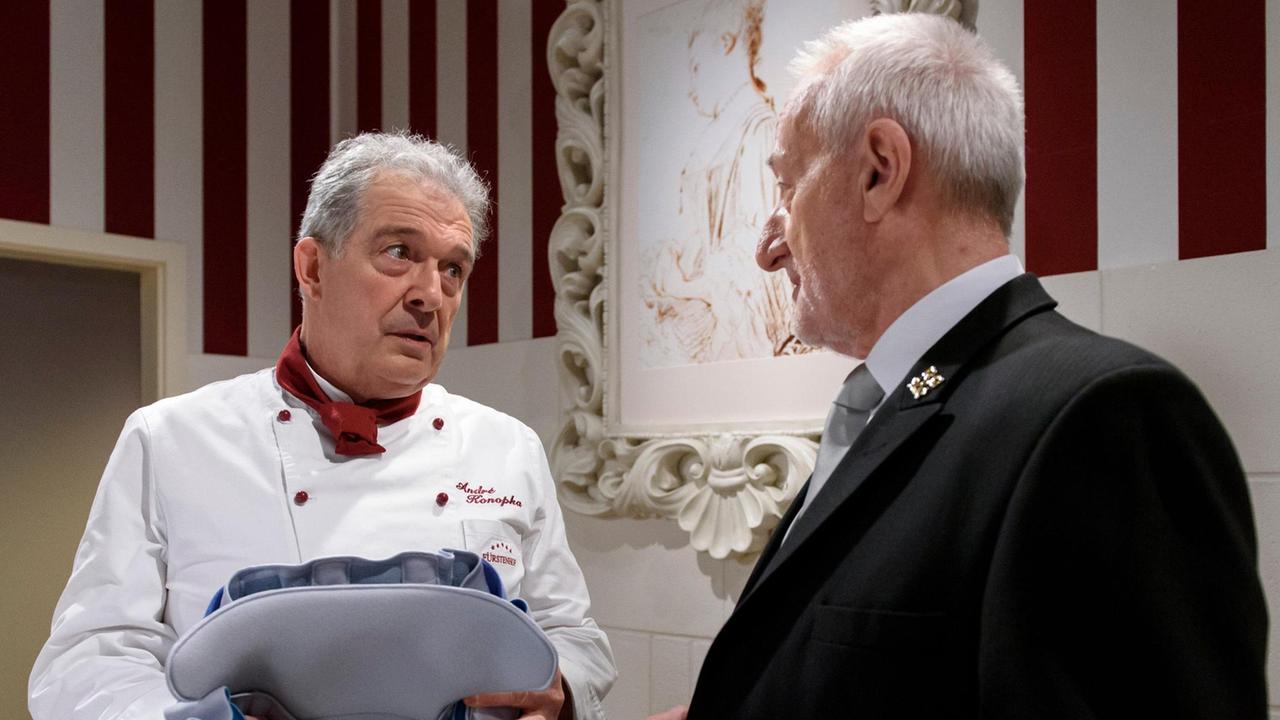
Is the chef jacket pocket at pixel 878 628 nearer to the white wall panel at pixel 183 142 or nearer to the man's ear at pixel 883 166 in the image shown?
the man's ear at pixel 883 166

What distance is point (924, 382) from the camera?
0.97 meters

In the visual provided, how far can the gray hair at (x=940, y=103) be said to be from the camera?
3.29 feet

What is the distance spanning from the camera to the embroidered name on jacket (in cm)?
160

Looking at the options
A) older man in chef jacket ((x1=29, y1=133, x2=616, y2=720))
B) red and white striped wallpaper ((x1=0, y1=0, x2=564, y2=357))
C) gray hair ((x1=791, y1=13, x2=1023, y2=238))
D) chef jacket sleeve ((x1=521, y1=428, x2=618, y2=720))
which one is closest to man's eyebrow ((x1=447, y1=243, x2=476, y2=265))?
older man in chef jacket ((x1=29, y1=133, x2=616, y2=720))

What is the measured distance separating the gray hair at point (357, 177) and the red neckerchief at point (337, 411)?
0.17 meters

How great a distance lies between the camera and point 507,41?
305 centimetres

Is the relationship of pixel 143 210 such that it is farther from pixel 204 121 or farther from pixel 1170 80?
pixel 1170 80

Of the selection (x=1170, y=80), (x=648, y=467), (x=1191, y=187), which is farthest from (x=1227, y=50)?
(x=648, y=467)

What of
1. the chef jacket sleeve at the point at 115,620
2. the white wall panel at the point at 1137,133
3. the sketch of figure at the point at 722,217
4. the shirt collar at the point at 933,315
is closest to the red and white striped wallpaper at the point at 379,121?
the white wall panel at the point at 1137,133

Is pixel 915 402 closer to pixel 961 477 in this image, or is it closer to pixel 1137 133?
pixel 961 477

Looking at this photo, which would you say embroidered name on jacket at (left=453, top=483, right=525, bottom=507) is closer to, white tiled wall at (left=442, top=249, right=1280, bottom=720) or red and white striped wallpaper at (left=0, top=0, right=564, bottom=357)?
white tiled wall at (left=442, top=249, right=1280, bottom=720)

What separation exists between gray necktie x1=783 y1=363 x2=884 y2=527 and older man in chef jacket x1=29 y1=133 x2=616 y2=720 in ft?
1.60

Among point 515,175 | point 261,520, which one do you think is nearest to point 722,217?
point 515,175

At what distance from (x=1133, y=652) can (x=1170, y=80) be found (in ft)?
4.34
